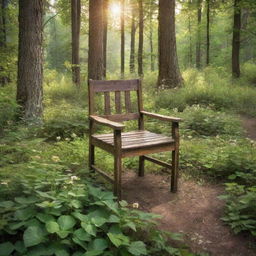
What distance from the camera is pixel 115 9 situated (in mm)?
20016

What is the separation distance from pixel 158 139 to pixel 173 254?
5.50 ft

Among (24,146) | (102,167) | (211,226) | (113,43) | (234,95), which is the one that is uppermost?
(113,43)

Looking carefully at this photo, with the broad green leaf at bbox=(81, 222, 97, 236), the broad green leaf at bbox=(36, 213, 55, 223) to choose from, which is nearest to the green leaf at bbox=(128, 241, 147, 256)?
the broad green leaf at bbox=(81, 222, 97, 236)

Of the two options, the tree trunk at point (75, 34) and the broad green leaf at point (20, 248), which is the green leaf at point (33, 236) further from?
the tree trunk at point (75, 34)

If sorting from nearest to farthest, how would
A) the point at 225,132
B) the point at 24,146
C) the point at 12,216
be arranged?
the point at 12,216 < the point at 24,146 < the point at 225,132

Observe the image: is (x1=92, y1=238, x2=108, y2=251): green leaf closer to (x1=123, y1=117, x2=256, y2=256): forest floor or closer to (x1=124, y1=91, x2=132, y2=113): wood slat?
(x1=123, y1=117, x2=256, y2=256): forest floor

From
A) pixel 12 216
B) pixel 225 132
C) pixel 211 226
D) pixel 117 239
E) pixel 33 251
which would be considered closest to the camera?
pixel 33 251

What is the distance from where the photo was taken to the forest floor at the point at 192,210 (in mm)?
3000

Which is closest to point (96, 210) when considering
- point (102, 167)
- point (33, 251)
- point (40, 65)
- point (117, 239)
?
point (117, 239)

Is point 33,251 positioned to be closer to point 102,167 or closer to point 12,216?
point 12,216

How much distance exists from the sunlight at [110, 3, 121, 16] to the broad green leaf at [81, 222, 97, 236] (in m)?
18.9

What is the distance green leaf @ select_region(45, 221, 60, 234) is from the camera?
2.20m

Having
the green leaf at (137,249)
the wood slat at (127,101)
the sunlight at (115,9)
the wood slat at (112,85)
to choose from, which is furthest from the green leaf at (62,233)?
the sunlight at (115,9)

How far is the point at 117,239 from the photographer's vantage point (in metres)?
2.32
